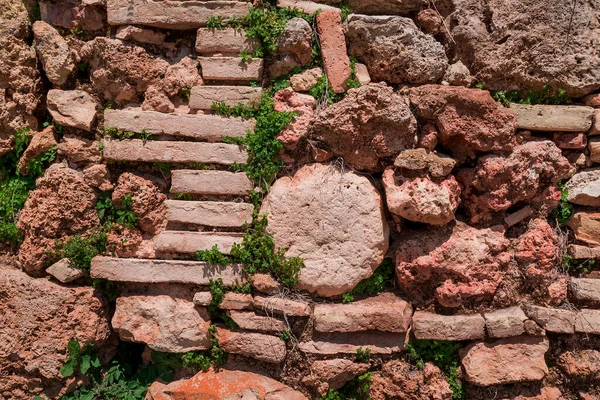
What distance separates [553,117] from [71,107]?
3400 millimetres

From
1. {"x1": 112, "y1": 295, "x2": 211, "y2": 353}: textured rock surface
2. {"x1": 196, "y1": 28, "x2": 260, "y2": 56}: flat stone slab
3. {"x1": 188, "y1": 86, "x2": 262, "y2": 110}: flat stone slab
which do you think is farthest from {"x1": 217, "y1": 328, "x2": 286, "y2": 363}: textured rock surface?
{"x1": 196, "y1": 28, "x2": 260, "y2": 56}: flat stone slab

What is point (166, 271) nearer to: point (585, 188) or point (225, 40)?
point (225, 40)

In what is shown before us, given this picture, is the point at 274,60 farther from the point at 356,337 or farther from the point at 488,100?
the point at 356,337

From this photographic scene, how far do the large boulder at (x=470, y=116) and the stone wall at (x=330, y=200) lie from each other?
0.01 m

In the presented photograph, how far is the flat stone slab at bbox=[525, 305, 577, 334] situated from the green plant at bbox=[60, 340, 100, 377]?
315 cm

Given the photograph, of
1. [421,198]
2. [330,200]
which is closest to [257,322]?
[330,200]

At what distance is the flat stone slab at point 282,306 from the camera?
3213 millimetres

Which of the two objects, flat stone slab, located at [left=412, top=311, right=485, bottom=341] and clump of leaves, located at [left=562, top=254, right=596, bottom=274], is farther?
clump of leaves, located at [left=562, top=254, right=596, bottom=274]

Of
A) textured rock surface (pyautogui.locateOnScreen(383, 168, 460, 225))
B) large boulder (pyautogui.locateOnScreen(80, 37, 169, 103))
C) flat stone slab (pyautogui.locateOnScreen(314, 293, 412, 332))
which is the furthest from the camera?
large boulder (pyautogui.locateOnScreen(80, 37, 169, 103))

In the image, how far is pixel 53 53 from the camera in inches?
132

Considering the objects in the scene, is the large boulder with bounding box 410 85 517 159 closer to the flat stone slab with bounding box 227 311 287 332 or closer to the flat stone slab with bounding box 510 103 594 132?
the flat stone slab with bounding box 510 103 594 132

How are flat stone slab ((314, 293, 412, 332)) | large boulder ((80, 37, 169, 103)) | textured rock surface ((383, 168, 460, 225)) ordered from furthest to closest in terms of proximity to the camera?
large boulder ((80, 37, 169, 103)) → flat stone slab ((314, 293, 412, 332)) → textured rock surface ((383, 168, 460, 225))

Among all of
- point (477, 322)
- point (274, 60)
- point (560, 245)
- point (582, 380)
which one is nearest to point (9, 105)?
point (274, 60)

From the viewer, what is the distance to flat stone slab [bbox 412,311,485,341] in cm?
319
